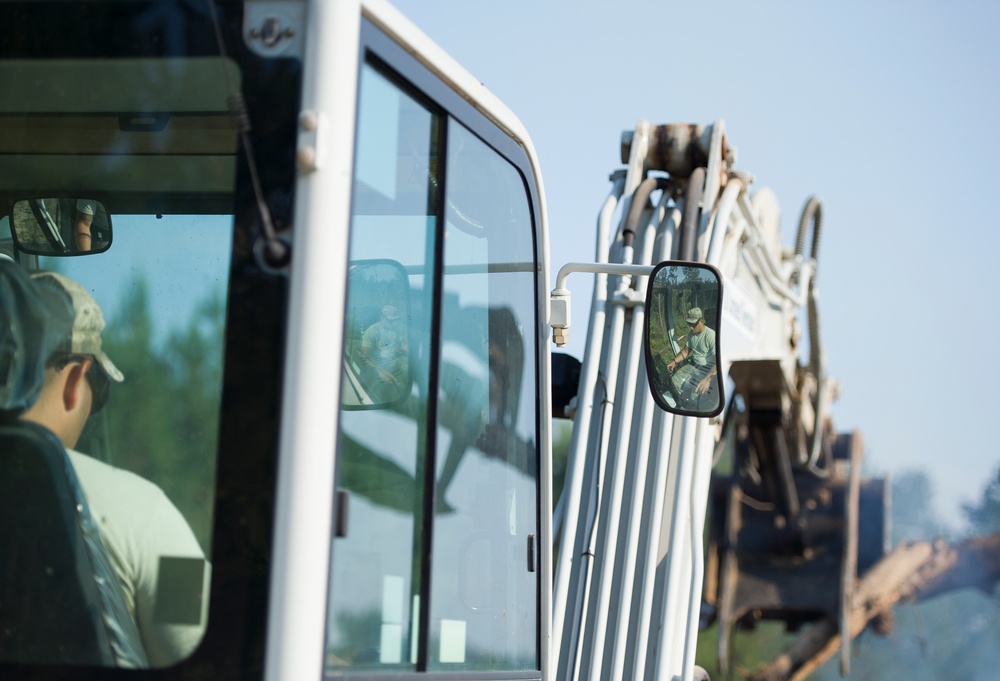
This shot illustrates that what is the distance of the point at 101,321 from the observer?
1815 millimetres

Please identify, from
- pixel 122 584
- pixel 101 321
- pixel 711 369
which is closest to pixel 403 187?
pixel 101 321

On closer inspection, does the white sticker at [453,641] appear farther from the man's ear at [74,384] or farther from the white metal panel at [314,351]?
the man's ear at [74,384]

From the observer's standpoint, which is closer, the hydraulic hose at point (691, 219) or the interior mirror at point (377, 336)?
the interior mirror at point (377, 336)

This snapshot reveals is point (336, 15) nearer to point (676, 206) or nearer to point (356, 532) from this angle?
point (356, 532)

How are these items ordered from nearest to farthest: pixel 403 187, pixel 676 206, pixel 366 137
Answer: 1. pixel 366 137
2. pixel 403 187
3. pixel 676 206

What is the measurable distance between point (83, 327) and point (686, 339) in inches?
49.9

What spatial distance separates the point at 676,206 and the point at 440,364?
8.57 feet

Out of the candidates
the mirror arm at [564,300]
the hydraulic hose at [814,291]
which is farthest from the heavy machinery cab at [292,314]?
the hydraulic hose at [814,291]

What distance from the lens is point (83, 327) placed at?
1.78 metres

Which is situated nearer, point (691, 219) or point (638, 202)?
point (691, 219)

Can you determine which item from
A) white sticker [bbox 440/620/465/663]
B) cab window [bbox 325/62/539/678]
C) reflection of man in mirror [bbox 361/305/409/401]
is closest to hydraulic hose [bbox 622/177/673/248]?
cab window [bbox 325/62/539/678]

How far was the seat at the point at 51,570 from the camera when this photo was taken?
1.60 meters

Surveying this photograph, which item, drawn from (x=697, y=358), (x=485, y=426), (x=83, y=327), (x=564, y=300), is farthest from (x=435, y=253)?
(x=697, y=358)

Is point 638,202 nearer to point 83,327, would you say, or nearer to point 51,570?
point 83,327
